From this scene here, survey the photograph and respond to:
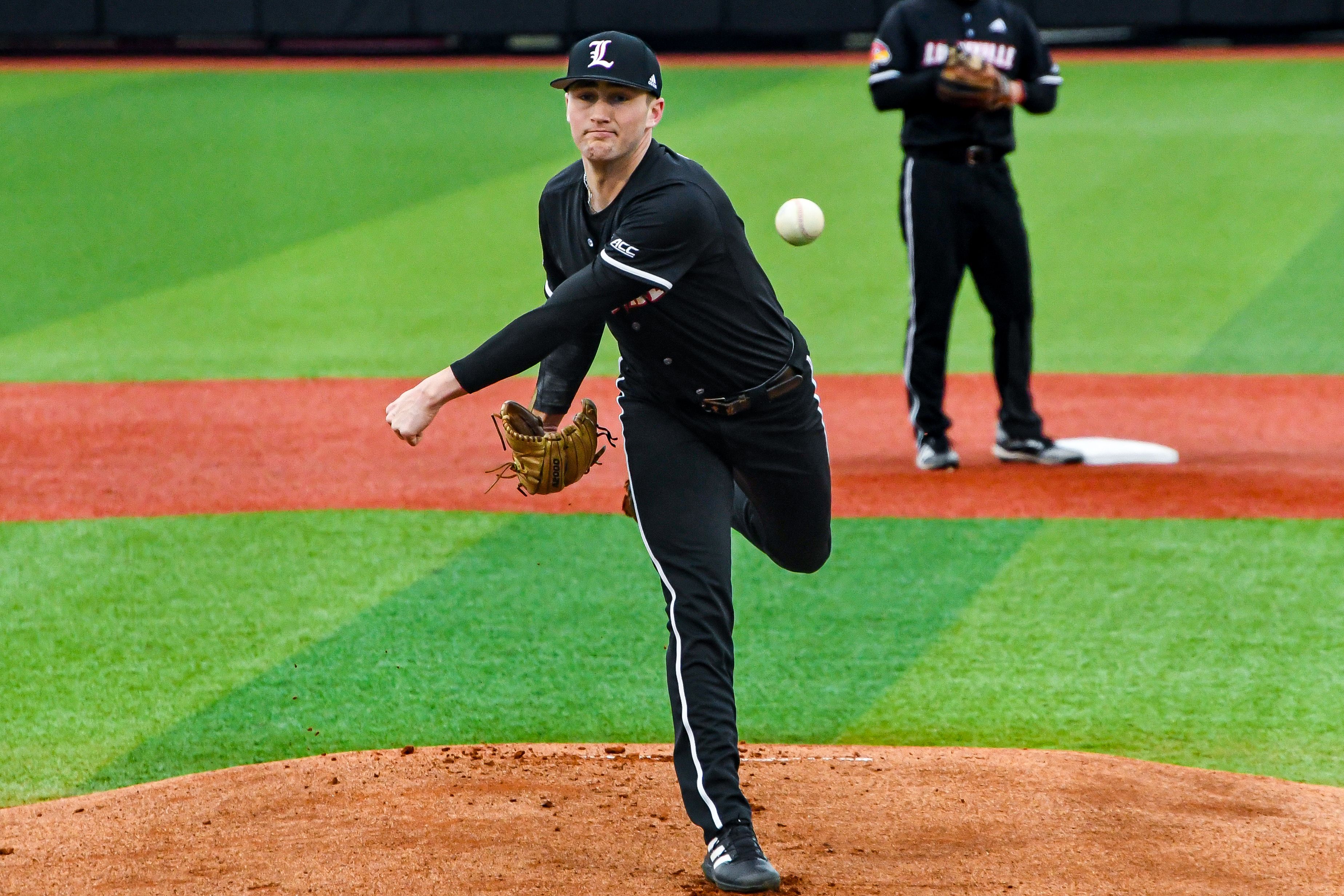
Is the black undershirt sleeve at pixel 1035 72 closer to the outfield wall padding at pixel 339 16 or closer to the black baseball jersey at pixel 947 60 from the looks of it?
the black baseball jersey at pixel 947 60

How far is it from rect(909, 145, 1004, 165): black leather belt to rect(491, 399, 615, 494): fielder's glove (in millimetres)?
4272

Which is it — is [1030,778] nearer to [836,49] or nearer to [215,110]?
[215,110]

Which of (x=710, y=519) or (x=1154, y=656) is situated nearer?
(x=710, y=519)

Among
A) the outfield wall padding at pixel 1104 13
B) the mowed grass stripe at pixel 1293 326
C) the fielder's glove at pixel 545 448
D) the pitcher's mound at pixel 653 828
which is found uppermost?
the fielder's glove at pixel 545 448

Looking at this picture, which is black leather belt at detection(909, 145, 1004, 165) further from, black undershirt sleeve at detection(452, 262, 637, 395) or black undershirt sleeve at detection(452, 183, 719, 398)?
black undershirt sleeve at detection(452, 262, 637, 395)

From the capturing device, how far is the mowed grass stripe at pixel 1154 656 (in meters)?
5.13

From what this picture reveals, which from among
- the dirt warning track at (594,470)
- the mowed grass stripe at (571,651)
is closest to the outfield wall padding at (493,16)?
the dirt warning track at (594,470)

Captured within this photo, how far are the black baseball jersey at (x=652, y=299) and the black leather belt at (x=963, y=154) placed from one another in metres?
4.06

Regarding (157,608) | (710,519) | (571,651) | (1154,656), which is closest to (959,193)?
(1154,656)

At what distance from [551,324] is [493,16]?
20449 mm

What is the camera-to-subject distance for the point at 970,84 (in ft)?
25.5

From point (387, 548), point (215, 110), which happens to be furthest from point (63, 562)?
point (215, 110)

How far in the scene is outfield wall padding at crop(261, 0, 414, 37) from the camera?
2320 centimetres

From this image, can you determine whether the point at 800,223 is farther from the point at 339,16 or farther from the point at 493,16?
the point at 339,16
